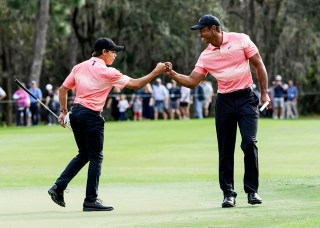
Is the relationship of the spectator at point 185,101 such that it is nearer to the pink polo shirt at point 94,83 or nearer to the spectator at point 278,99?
the spectator at point 278,99

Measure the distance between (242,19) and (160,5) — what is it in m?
4.66

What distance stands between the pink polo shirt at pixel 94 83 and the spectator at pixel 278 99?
111 feet

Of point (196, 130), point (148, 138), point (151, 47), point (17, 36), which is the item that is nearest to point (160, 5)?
point (151, 47)

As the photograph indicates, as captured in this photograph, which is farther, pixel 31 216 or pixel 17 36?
pixel 17 36

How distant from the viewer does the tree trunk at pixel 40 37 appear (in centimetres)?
4722

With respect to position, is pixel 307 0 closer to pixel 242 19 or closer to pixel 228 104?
pixel 242 19

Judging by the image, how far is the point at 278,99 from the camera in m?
45.2

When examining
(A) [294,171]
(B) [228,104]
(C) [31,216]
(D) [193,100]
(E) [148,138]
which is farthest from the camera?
(D) [193,100]

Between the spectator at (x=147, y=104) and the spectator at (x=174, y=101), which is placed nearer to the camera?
the spectator at (x=174, y=101)

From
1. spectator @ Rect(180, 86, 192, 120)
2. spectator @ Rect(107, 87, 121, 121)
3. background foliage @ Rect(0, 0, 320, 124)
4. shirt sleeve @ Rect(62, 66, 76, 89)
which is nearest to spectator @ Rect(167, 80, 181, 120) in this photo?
spectator @ Rect(180, 86, 192, 120)

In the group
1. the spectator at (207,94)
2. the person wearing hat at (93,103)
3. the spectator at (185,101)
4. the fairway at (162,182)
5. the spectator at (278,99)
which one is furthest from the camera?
the spectator at (207,94)

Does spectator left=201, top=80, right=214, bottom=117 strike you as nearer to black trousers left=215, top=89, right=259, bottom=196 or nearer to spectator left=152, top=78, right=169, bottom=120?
spectator left=152, top=78, right=169, bottom=120

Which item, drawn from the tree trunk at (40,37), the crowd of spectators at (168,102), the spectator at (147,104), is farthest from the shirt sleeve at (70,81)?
the tree trunk at (40,37)

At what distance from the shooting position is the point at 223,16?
51.1m
